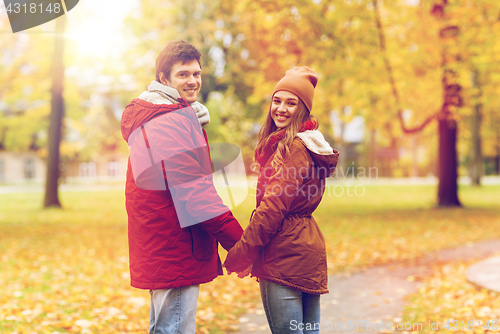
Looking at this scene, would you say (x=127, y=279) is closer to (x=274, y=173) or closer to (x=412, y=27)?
(x=274, y=173)

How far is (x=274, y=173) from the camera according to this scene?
2.33 m

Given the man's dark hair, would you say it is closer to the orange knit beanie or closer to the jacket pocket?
the orange knit beanie

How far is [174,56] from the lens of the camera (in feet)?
7.87

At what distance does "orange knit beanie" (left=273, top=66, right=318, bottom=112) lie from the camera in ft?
7.98

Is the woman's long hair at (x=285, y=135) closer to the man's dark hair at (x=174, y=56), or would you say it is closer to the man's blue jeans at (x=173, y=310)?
the man's dark hair at (x=174, y=56)

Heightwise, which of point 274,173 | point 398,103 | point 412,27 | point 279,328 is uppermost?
point 412,27

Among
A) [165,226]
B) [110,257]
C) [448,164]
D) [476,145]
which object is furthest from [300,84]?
[476,145]

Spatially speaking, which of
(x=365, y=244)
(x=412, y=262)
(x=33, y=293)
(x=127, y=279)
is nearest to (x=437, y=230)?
(x=365, y=244)

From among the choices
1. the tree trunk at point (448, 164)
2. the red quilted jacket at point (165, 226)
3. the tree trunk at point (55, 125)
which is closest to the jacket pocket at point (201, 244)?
the red quilted jacket at point (165, 226)

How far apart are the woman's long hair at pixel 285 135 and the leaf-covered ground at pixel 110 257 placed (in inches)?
103

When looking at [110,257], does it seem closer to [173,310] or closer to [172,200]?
[173,310]

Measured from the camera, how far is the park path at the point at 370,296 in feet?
15.3

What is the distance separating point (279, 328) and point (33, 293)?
450cm

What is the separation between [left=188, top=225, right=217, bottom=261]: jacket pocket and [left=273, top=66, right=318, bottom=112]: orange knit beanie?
0.92m
